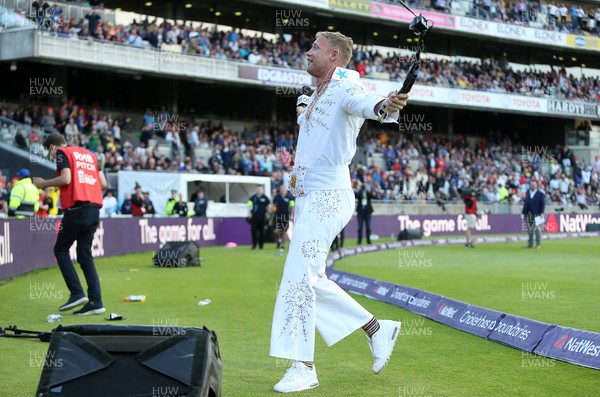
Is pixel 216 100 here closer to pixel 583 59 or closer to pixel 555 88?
pixel 555 88

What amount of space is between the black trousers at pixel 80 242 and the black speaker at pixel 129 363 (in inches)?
229

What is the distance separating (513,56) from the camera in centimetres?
6103

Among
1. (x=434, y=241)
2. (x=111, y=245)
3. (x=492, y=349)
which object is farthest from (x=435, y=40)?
(x=492, y=349)

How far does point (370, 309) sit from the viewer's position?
11695 mm

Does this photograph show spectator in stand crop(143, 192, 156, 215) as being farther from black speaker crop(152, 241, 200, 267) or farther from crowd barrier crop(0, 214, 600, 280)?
black speaker crop(152, 241, 200, 267)

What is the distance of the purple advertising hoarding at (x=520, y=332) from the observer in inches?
314

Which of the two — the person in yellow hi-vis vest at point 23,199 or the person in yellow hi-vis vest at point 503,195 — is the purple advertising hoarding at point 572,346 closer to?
the person in yellow hi-vis vest at point 23,199

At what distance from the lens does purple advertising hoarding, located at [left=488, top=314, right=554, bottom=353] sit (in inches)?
314

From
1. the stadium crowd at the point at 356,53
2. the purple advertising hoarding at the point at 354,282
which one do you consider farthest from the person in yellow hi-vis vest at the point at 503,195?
the purple advertising hoarding at the point at 354,282

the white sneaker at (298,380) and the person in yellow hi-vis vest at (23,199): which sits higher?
the person in yellow hi-vis vest at (23,199)

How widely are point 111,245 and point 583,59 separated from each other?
49.1m

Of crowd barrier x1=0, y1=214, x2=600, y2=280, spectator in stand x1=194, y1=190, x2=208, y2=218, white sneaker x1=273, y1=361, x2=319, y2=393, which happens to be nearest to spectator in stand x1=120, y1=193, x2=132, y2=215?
crowd barrier x1=0, y1=214, x2=600, y2=280

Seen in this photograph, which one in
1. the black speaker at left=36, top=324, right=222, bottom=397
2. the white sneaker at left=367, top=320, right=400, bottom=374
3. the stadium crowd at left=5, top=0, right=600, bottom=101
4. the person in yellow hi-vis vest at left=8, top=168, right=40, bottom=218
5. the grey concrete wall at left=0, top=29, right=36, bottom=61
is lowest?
the white sneaker at left=367, top=320, right=400, bottom=374

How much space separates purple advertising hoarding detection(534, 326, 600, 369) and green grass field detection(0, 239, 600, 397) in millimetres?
126
